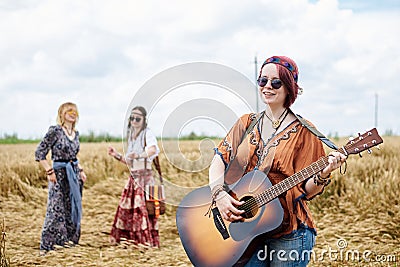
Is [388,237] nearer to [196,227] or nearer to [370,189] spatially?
[370,189]

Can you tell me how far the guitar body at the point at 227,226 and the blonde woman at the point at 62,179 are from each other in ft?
10.5

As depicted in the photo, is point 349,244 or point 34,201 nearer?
point 349,244

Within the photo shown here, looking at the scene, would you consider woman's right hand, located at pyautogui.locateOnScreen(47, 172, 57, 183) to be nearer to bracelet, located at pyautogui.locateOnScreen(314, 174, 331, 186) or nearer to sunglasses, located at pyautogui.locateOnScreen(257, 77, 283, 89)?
sunglasses, located at pyautogui.locateOnScreen(257, 77, 283, 89)

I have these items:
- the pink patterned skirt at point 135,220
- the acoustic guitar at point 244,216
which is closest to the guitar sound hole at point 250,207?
the acoustic guitar at point 244,216

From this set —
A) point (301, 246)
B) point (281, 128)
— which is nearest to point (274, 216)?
point (301, 246)

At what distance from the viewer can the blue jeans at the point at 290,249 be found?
113 inches

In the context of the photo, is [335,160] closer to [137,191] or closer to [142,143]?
[142,143]

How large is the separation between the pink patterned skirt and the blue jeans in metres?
3.30

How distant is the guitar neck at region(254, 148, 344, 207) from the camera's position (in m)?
2.79

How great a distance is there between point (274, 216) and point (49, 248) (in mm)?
3962

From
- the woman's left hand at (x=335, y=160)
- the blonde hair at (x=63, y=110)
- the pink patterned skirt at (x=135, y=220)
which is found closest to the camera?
the woman's left hand at (x=335, y=160)

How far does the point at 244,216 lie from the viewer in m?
2.96

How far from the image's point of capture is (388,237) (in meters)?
6.15

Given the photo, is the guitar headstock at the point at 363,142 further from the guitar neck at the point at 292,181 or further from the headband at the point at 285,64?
the headband at the point at 285,64
